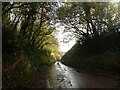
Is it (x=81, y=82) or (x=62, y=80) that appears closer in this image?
(x=81, y=82)

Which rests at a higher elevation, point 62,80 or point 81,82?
point 81,82

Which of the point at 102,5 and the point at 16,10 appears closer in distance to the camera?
the point at 16,10

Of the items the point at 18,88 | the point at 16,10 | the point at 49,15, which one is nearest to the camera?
the point at 18,88

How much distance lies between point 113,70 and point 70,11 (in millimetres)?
9753

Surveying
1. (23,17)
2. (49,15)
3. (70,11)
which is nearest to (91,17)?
(70,11)

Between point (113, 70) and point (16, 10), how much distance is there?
9.90m

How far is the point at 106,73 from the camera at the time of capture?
1814 cm

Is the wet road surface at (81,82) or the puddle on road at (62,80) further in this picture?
the puddle on road at (62,80)

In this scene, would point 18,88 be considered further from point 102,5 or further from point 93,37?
point 93,37

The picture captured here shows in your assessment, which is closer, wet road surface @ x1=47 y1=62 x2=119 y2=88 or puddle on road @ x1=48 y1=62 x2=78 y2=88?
wet road surface @ x1=47 y1=62 x2=119 y2=88

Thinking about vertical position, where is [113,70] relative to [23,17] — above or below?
below

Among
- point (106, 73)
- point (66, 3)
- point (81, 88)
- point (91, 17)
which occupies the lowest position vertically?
point (106, 73)

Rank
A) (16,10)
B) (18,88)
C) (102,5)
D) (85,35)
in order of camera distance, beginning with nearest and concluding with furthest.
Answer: (18,88) → (16,10) → (102,5) → (85,35)

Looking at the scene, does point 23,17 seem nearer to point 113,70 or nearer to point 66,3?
point 66,3
